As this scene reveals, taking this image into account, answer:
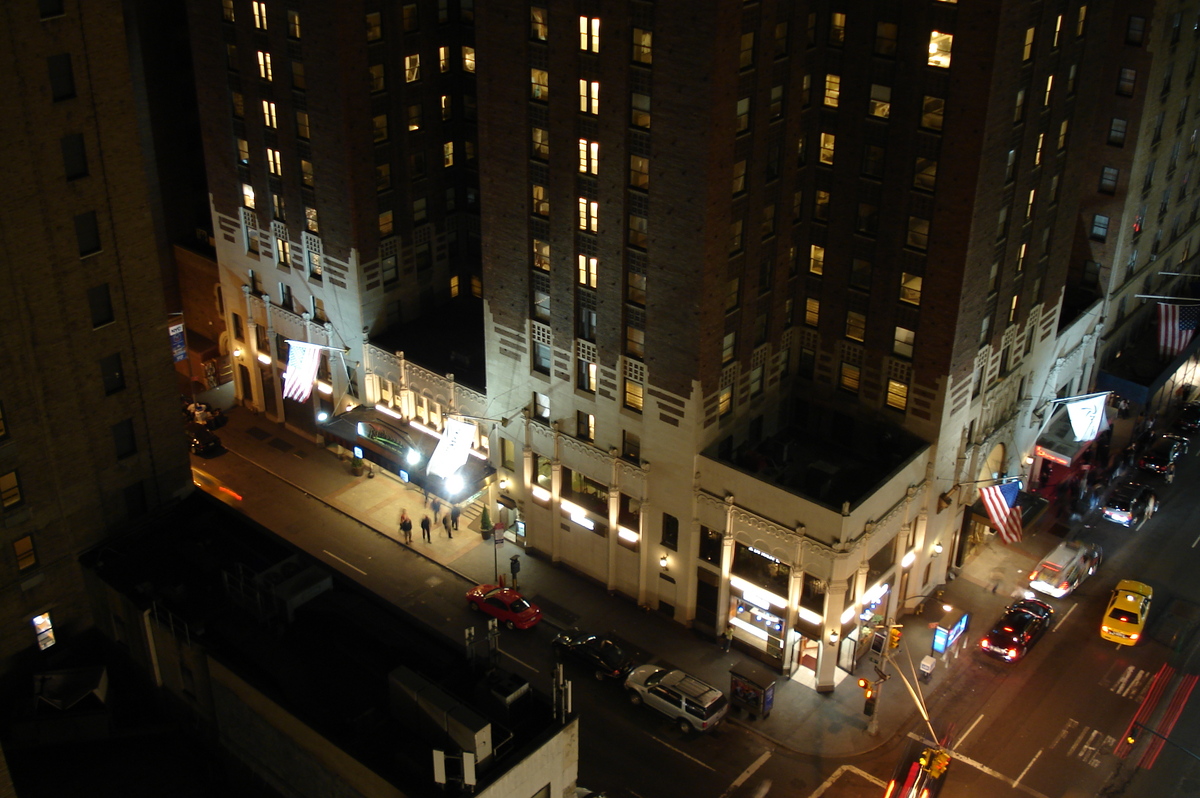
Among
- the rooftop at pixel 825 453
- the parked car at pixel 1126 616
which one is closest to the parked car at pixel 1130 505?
the parked car at pixel 1126 616

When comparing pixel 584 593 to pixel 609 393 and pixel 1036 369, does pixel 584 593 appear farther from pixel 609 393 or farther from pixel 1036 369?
pixel 1036 369

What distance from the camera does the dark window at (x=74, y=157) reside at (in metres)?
46.0

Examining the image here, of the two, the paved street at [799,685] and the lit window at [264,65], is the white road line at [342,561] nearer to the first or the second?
the paved street at [799,685]

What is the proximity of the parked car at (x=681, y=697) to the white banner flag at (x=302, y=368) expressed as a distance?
28.7m

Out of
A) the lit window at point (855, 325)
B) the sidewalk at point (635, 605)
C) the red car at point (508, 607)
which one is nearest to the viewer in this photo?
the sidewalk at point (635, 605)

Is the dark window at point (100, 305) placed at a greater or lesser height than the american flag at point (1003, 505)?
greater

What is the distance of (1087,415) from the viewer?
71188 mm

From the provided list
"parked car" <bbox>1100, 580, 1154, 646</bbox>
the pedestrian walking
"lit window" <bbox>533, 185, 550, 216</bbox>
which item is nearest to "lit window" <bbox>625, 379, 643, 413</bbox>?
"lit window" <bbox>533, 185, 550, 216</bbox>

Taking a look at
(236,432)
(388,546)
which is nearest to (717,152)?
(388,546)

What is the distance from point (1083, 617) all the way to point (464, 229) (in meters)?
43.4

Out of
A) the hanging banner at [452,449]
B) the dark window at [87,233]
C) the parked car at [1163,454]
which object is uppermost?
the dark window at [87,233]

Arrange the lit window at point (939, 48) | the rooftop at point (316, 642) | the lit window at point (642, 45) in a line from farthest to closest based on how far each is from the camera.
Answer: the lit window at point (939, 48), the lit window at point (642, 45), the rooftop at point (316, 642)

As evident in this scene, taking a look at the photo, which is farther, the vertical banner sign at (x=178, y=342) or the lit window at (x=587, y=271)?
the vertical banner sign at (x=178, y=342)

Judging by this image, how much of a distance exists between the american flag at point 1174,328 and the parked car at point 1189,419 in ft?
15.5
